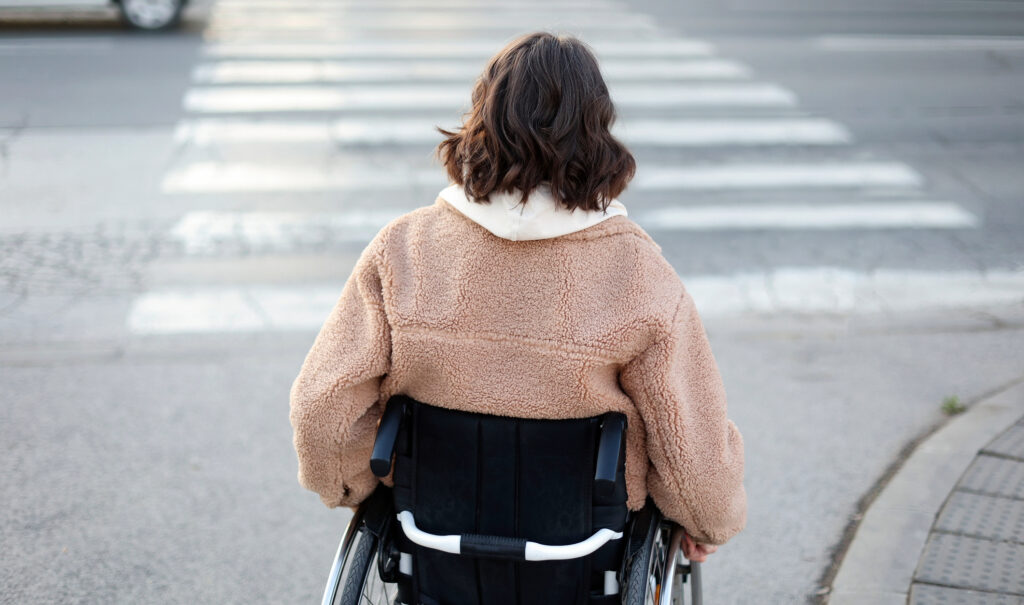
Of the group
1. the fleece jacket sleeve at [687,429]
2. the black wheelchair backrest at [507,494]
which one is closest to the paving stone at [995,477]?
the fleece jacket sleeve at [687,429]

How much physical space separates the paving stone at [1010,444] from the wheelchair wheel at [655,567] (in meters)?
2.09

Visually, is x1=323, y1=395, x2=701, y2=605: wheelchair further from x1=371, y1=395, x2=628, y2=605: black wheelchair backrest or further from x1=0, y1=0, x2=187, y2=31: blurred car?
x1=0, y1=0, x2=187, y2=31: blurred car

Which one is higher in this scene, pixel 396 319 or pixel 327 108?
pixel 396 319

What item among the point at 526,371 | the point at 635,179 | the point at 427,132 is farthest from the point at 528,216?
the point at 427,132

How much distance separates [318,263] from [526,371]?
4132mm

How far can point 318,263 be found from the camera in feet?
19.1

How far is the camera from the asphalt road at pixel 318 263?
140 inches

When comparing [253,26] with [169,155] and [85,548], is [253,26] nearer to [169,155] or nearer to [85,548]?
[169,155]

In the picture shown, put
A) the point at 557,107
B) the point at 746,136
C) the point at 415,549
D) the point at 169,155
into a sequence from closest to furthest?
1. the point at 557,107
2. the point at 415,549
3. the point at 169,155
4. the point at 746,136

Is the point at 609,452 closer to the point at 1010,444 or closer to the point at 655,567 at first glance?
the point at 655,567

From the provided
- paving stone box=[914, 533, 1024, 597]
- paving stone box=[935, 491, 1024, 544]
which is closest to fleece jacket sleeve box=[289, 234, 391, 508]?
paving stone box=[914, 533, 1024, 597]

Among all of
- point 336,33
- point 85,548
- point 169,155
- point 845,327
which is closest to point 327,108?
point 169,155

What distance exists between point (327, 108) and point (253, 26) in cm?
441

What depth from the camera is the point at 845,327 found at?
201 inches
